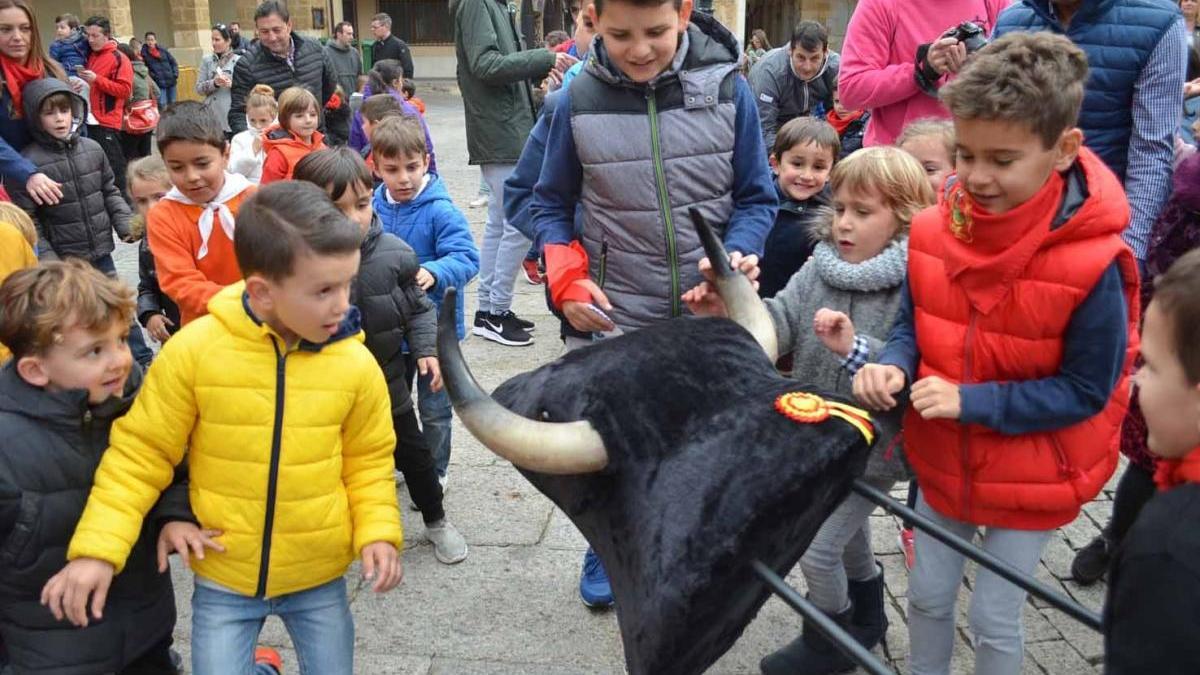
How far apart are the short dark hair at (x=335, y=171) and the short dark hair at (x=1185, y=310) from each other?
8.79 feet

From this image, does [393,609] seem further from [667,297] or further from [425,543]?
[667,297]

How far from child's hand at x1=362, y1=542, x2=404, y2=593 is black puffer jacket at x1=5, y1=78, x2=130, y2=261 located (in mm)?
3552

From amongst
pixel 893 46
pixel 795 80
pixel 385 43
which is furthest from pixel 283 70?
pixel 385 43

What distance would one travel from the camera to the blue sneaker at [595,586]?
3594 mm

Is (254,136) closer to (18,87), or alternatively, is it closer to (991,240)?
(18,87)

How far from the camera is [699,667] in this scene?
6.21ft

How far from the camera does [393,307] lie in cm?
367

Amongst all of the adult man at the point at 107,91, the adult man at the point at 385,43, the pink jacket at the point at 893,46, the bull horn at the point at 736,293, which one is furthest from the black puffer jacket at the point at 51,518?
the adult man at the point at 385,43

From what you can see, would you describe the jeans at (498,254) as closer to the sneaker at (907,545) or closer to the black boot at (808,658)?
the sneaker at (907,545)

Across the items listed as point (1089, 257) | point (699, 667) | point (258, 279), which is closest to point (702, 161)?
point (1089, 257)

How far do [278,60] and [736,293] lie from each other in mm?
6369

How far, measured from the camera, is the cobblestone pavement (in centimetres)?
338

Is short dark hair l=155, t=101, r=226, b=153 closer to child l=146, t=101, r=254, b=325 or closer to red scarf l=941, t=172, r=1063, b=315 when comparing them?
child l=146, t=101, r=254, b=325

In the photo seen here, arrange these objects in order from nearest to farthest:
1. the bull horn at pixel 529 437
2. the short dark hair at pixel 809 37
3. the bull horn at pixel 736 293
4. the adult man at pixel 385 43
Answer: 1. the bull horn at pixel 529 437
2. the bull horn at pixel 736 293
3. the short dark hair at pixel 809 37
4. the adult man at pixel 385 43
